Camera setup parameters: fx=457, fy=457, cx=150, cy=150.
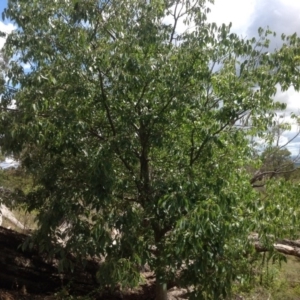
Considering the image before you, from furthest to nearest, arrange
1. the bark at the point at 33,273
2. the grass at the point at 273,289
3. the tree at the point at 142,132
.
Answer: the grass at the point at 273,289 → the bark at the point at 33,273 → the tree at the point at 142,132

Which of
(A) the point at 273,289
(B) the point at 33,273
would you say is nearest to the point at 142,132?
(B) the point at 33,273

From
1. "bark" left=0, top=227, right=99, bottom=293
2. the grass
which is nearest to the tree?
"bark" left=0, top=227, right=99, bottom=293

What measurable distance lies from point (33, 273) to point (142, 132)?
3.12 metres

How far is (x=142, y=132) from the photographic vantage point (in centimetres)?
524

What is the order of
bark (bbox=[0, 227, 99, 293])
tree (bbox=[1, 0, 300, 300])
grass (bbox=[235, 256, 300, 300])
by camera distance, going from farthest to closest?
grass (bbox=[235, 256, 300, 300]), bark (bbox=[0, 227, 99, 293]), tree (bbox=[1, 0, 300, 300])

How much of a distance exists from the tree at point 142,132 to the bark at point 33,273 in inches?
66.2

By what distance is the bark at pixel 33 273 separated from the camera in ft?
21.9

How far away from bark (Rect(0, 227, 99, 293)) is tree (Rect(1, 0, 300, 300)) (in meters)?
1.68

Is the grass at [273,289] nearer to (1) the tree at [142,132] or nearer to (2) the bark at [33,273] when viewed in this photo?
(2) the bark at [33,273]

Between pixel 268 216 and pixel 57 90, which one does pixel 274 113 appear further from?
pixel 57 90

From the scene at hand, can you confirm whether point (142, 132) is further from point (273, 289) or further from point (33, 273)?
point (273, 289)

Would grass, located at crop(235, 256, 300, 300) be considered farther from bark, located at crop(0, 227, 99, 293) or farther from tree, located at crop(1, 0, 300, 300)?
tree, located at crop(1, 0, 300, 300)

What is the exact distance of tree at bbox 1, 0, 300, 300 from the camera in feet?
14.7

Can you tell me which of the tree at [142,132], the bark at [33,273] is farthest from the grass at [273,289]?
the tree at [142,132]
